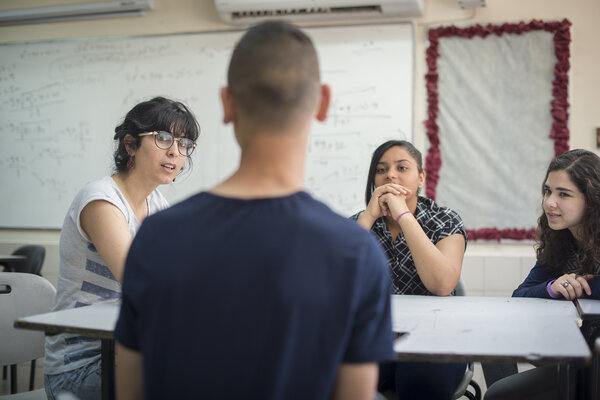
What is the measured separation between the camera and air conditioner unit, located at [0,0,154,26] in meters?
4.25

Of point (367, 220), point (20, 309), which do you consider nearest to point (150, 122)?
point (20, 309)

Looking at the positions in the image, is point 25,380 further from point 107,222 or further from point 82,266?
point 107,222

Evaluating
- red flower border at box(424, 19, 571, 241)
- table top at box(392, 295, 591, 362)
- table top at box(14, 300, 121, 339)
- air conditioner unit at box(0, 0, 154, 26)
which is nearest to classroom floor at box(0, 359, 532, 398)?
red flower border at box(424, 19, 571, 241)

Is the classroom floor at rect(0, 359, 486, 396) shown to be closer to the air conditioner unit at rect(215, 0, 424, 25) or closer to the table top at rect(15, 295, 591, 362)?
the table top at rect(15, 295, 591, 362)

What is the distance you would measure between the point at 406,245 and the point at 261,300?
1.66 metres

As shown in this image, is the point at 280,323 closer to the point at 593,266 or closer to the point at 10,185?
the point at 593,266

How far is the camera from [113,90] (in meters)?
4.38

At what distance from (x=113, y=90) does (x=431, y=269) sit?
10.1 feet

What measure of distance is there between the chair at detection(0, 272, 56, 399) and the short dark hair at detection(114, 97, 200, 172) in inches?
19.4

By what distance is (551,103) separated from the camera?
372 centimetres

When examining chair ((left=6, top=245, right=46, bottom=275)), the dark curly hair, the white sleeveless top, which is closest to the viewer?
the white sleeveless top

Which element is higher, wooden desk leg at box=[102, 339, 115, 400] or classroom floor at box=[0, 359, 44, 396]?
wooden desk leg at box=[102, 339, 115, 400]

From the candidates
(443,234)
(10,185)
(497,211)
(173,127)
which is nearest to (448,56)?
(497,211)

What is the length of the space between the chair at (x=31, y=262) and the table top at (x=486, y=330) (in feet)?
9.57
